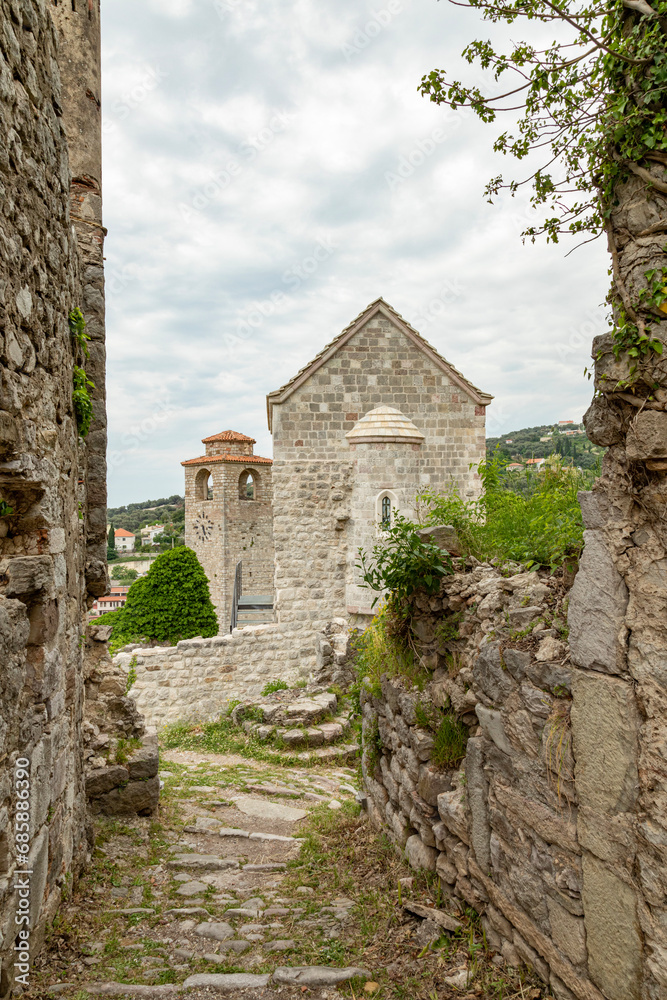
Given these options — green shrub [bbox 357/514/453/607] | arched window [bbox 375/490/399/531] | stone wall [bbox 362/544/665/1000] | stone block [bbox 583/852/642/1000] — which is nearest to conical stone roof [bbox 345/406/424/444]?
arched window [bbox 375/490/399/531]

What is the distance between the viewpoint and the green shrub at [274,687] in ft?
38.9

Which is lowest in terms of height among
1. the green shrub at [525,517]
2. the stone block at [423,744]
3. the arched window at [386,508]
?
the stone block at [423,744]

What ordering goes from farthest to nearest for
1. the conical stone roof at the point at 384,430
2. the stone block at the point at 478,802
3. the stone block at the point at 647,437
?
the conical stone roof at the point at 384,430, the stone block at the point at 478,802, the stone block at the point at 647,437

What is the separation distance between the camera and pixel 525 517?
13.6ft

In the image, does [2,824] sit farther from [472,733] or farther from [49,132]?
[49,132]

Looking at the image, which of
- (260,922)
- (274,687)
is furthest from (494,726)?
(274,687)

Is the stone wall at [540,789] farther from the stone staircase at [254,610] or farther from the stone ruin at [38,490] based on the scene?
the stone staircase at [254,610]

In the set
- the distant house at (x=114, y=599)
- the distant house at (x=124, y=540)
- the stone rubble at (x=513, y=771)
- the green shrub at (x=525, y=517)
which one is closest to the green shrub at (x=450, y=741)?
the stone rubble at (x=513, y=771)

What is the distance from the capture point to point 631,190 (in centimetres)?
240

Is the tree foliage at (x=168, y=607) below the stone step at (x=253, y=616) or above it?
above

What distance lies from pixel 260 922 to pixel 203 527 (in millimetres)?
25924

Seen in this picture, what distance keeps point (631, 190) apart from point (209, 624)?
16.0 metres

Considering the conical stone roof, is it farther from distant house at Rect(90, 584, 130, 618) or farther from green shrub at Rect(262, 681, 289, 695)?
distant house at Rect(90, 584, 130, 618)

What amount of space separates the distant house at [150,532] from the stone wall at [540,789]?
6479 cm
